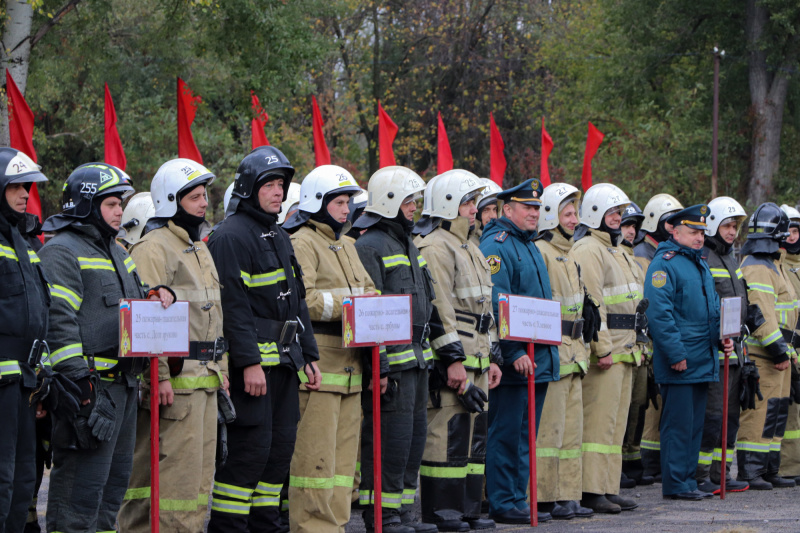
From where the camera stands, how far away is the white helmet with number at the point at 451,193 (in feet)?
28.7

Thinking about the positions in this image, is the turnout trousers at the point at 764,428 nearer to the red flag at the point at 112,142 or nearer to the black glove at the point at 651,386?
the black glove at the point at 651,386

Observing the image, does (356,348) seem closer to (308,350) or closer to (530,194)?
(308,350)

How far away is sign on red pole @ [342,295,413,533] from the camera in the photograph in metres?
7.03

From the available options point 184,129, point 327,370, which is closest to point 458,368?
point 327,370

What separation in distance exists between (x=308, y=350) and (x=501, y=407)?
231cm

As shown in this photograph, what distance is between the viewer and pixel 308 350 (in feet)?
23.5

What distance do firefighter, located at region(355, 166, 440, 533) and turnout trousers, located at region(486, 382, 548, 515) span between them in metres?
0.88

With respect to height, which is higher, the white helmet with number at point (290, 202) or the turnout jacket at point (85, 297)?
the white helmet with number at point (290, 202)

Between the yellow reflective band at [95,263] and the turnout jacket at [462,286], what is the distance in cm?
288

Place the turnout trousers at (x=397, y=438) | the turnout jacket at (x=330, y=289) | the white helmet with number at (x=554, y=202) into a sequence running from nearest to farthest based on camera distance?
the turnout jacket at (x=330, y=289), the turnout trousers at (x=397, y=438), the white helmet with number at (x=554, y=202)

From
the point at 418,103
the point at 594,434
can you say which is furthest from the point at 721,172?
the point at 594,434

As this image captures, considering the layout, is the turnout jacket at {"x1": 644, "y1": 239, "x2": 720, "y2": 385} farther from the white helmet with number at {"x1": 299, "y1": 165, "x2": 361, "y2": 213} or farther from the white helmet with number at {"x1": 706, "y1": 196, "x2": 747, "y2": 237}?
the white helmet with number at {"x1": 299, "y1": 165, "x2": 361, "y2": 213}

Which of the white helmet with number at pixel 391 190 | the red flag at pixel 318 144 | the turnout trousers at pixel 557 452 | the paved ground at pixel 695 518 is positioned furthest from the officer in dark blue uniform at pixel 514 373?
the red flag at pixel 318 144

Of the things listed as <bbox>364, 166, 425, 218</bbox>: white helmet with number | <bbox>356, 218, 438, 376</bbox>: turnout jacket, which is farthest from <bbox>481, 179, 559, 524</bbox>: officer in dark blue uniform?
<bbox>364, 166, 425, 218</bbox>: white helmet with number
